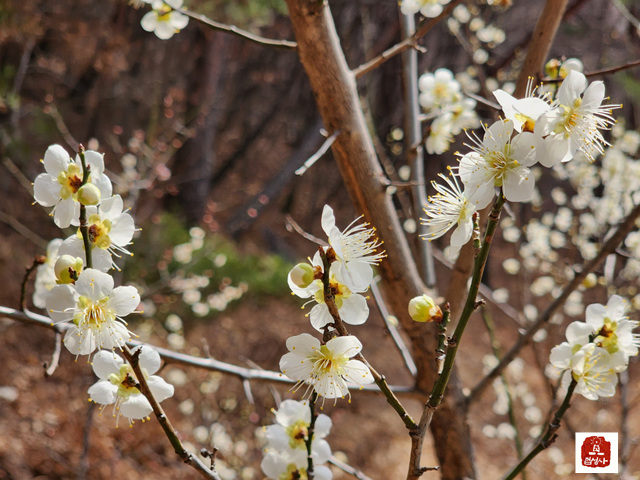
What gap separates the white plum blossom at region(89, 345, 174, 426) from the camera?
23.9 inches

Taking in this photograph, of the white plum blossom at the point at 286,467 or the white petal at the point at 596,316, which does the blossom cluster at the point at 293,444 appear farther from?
the white petal at the point at 596,316

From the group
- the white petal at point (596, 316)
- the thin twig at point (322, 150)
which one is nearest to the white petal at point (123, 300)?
the thin twig at point (322, 150)

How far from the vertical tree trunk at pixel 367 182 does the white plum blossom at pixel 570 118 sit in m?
0.39

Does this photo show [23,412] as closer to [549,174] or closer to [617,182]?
[617,182]

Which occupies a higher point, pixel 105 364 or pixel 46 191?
pixel 46 191

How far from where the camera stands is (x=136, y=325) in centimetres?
288

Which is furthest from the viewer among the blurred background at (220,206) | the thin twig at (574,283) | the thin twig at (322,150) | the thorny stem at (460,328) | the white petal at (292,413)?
the blurred background at (220,206)

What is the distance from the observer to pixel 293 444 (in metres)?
0.70

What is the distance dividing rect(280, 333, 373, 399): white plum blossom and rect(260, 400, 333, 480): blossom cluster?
0.11 metres

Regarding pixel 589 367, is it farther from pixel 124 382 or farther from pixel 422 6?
pixel 422 6

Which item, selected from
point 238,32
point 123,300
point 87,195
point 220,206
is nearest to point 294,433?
point 123,300

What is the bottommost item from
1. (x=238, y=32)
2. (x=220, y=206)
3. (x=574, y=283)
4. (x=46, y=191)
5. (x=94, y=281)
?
(x=94, y=281)

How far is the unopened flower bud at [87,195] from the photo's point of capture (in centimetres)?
59

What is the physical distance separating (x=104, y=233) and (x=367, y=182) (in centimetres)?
Result: 44
